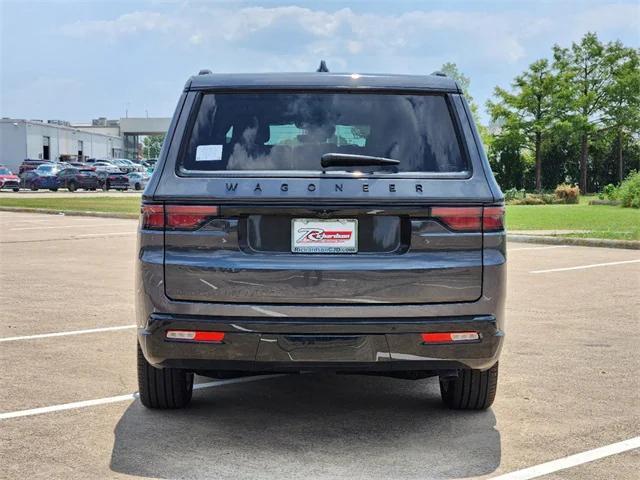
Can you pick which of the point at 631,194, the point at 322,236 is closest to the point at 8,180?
the point at 631,194

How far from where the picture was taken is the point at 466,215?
179 inches

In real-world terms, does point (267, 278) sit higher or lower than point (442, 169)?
lower

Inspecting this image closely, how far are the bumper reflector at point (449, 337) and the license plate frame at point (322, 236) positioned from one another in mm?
561

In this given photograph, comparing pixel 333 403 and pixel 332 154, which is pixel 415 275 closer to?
pixel 332 154

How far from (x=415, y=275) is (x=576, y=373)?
100 inches

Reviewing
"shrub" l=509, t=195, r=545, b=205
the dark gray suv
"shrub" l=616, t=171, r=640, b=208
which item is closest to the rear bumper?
the dark gray suv

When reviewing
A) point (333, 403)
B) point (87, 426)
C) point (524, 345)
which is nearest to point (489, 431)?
point (333, 403)

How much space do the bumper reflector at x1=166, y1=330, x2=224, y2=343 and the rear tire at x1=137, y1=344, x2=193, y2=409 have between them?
650 mm

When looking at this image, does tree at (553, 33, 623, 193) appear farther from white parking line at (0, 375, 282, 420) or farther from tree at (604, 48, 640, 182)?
white parking line at (0, 375, 282, 420)

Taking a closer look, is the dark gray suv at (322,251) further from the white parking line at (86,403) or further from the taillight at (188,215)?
the white parking line at (86,403)

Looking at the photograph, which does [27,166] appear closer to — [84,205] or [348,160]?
[84,205]

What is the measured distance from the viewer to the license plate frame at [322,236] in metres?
4.46

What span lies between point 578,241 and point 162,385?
13754mm

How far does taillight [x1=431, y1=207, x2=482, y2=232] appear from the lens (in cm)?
453
